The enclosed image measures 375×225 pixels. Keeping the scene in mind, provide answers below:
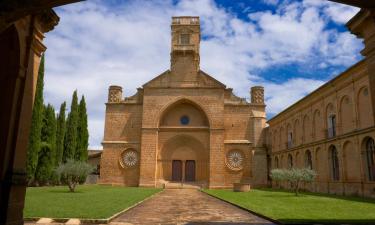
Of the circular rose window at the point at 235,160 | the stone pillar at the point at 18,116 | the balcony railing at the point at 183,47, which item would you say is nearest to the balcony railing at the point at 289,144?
the circular rose window at the point at 235,160

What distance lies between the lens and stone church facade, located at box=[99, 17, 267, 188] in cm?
3628

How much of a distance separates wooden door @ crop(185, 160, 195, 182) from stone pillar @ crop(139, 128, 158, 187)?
451cm

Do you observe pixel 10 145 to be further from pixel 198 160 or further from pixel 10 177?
pixel 198 160

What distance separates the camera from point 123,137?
3756 centimetres

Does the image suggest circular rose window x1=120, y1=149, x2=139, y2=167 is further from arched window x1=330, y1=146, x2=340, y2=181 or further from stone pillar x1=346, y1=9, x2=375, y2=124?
stone pillar x1=346, y1=9, x2=375, y2=124

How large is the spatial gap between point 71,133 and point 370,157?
3005cm

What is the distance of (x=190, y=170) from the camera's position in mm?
38188

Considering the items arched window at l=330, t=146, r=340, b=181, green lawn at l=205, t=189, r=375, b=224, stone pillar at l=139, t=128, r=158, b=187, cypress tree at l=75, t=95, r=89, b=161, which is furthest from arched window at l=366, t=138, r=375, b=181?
cypress tree at l=75, t=95, r=89, b=161

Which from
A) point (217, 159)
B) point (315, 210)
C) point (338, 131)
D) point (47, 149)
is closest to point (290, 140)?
point (217, 159)

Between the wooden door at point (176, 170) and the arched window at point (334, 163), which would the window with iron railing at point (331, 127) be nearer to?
the arched window at point (334, 163)

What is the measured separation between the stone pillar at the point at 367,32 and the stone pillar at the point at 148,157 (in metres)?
30.1

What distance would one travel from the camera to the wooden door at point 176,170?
37906 mm

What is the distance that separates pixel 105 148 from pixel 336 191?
2458 cm

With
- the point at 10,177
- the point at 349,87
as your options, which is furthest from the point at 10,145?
Answer: the point at 349,87
